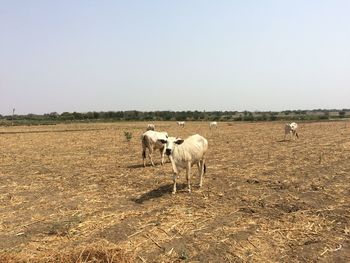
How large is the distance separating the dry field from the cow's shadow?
3 centimetres

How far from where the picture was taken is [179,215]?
36.0 ft

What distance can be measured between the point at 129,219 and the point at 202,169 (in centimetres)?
474

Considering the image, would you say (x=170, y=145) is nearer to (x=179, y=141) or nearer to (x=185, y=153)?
(x=179, y=141)

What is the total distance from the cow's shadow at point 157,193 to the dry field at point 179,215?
0.03 m

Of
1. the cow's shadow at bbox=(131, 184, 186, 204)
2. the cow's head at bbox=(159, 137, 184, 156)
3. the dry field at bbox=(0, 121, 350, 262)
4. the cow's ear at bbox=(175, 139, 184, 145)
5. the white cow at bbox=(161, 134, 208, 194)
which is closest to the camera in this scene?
the dry field at bbox=(0, 121, 350, 262)

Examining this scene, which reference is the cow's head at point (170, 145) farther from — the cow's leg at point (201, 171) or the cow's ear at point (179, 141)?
the cow's leg at point (201, 171)

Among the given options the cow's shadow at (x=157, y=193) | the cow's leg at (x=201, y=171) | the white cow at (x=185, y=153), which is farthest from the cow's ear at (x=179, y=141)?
the cow's shadow at (x=157, y=193)

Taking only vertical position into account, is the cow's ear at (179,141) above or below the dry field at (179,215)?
above

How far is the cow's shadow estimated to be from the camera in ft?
42.8

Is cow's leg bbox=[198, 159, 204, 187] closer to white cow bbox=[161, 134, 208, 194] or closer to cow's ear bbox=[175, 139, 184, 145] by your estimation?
white cow bbox=[161, 134, 208, 194]

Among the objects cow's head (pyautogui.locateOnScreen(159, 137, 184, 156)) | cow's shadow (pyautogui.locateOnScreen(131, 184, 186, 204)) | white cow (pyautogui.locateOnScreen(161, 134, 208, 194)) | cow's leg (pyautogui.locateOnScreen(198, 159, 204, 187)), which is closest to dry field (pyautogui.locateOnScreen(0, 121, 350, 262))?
cow's shadow (pyautogui.locateOnScreen(131, 184, 186, 204))

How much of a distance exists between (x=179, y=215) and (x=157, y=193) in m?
2.96

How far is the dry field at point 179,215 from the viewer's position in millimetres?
8375

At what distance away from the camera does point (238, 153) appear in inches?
955
